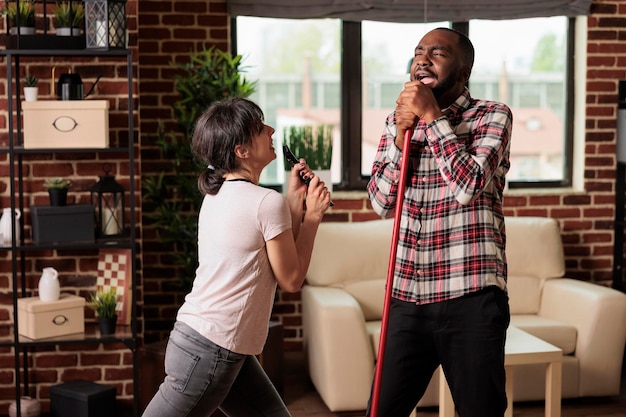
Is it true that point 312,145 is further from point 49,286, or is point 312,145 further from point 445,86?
point 445,86

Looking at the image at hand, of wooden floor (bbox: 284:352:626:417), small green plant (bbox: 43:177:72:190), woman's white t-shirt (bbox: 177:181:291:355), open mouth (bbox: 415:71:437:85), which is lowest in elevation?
wooden floor (bbox: 284:352:626:417)

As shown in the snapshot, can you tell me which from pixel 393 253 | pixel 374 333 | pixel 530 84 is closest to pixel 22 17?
pixel 374 333

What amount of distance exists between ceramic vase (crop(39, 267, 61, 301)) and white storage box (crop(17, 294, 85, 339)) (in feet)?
0.09

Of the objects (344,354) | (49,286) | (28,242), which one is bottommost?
(344,354)

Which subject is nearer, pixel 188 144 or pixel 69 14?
pixel 69 14

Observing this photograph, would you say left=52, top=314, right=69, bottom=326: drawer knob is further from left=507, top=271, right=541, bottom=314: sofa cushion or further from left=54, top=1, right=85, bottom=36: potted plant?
left=507, top=271, right=541, bottom=314: sofa cushion

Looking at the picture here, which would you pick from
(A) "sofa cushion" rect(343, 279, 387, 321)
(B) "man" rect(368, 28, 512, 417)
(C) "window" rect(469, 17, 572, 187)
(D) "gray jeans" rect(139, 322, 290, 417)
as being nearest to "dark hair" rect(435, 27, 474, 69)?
(B) "man" rect(368, 28, 512, 417)

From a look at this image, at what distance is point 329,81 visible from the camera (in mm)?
5113

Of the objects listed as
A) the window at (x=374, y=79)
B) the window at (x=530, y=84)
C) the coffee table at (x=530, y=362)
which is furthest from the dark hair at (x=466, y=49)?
the window at (x=530, y=84)

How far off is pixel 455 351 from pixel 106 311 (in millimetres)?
2009

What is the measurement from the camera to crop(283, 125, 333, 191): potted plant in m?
4.75

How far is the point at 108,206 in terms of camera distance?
3943 millimetres

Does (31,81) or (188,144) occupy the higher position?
(31,81)

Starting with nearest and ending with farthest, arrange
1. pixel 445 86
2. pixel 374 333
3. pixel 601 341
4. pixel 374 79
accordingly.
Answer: pixel 445 86 < pixel 374 333 < pixel 601 341 < pixel 374 79
